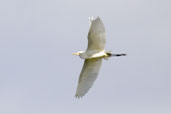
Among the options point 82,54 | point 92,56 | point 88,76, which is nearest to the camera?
point 92,56

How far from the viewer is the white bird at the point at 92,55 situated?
56.1 meters

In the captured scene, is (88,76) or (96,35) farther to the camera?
(88,76)

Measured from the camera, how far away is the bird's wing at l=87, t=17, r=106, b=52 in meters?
55.9

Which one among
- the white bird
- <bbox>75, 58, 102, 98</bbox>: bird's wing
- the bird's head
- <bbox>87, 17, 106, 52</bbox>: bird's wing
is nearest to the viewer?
<bbox>87, 17, 106, 52</bbox>: bird's wing

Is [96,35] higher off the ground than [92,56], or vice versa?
[96,35]

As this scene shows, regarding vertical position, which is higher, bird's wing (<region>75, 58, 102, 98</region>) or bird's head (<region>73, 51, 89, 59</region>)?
bird's head (<region>73, 51, 89, 59</region>)

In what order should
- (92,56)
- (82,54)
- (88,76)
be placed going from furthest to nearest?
(88,76), (82,54), (92,56)

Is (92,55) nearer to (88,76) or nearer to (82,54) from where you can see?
(82,54)

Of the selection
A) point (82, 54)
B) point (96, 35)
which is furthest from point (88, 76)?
point (96, 35)

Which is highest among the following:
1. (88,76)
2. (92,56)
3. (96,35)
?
(96,35)

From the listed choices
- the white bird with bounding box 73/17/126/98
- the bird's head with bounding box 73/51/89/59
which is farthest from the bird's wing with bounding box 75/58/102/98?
the bird's head with bounding box 73/51/89/59

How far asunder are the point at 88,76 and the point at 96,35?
2.07m

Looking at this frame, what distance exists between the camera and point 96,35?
56.3 metres

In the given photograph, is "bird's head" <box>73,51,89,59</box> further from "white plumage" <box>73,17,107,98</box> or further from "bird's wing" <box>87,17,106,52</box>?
"bird's wing" <box>87,17,106,52</box>
